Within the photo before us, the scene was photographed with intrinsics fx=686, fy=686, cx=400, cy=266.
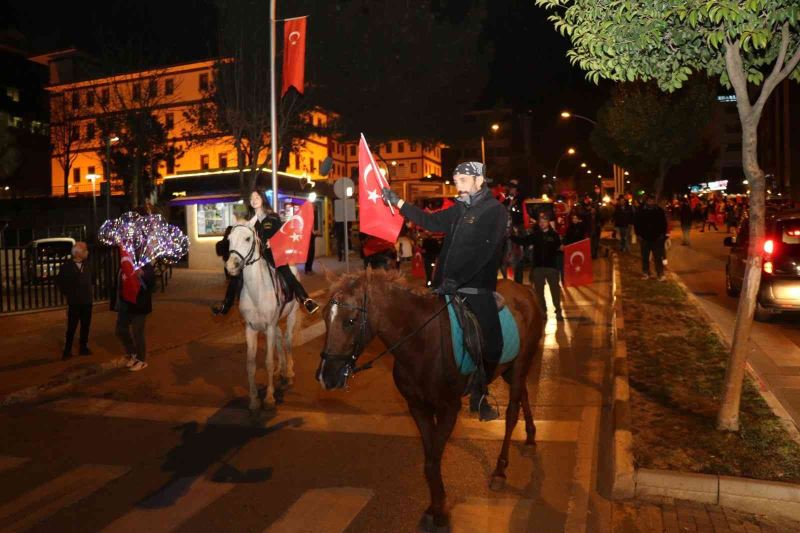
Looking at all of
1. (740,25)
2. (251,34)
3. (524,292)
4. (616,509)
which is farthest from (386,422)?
(251,34)

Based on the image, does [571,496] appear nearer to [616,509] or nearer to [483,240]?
[616,509]

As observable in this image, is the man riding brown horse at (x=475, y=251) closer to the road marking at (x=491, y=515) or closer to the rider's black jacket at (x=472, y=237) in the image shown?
the rider's black jacket at (x=472, y=237)

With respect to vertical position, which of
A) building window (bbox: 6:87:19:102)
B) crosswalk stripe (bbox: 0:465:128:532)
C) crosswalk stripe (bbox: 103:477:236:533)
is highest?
building window (bbox: 6:87:19:102)

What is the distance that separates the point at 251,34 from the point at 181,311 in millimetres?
10920

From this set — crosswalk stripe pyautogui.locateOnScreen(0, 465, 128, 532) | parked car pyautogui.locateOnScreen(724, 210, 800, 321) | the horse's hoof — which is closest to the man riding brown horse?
the horse's hoof

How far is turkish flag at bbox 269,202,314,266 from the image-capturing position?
27.1 ft

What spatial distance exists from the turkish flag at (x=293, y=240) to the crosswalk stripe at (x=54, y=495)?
3066mm

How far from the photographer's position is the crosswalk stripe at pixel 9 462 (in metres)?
6.27

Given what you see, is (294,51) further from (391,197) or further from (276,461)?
(391,197)

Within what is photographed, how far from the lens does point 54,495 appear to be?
18.2ft

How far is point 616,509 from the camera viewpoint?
511cm

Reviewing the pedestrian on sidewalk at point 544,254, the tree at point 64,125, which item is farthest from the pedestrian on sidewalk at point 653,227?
the tree at point 64,125

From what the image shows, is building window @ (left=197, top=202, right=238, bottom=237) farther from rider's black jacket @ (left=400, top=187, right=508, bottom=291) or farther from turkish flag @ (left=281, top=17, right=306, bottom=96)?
rider's black jacket @ (left=400, top=187, right=508, bottom=291)

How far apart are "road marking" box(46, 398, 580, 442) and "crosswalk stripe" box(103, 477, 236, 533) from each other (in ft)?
5.45
